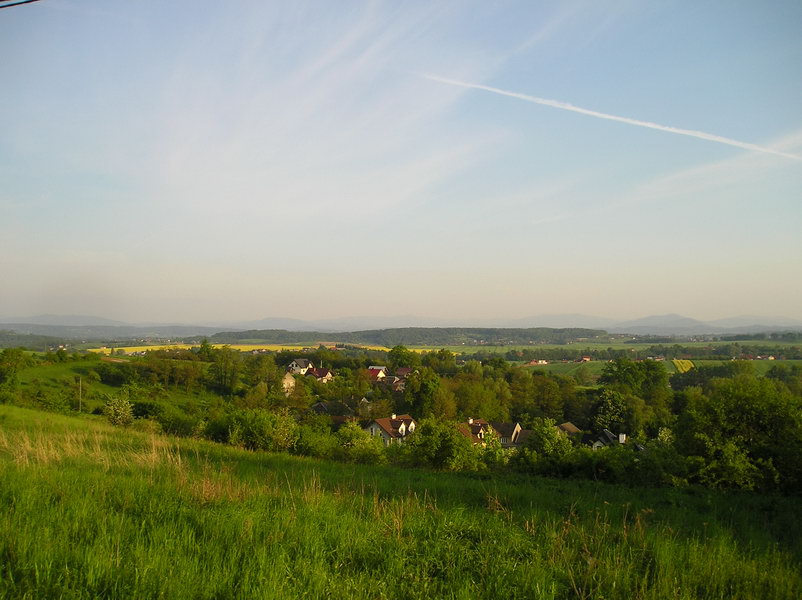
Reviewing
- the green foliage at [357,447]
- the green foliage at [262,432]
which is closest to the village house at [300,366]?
the green foliage at [357,447]

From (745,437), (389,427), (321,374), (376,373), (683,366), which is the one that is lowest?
(389,427)

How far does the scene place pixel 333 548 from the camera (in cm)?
454

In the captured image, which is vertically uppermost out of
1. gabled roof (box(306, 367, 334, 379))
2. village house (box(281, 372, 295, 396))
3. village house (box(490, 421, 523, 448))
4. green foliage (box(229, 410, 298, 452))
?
green foliage (box(229, 410, 298, 452))

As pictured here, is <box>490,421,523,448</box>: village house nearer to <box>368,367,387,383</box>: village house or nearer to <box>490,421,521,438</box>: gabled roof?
<box>490,421,521,438</box>: gabled roof

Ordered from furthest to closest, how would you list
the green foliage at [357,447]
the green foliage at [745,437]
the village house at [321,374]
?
the village house at [321,374] → the green foliage at [357,447] → the green foliage at [745,437]

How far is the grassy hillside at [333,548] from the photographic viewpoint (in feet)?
12.2

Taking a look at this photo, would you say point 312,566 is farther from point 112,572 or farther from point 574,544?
point 574,544

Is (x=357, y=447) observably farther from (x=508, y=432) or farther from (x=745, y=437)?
(x=508, y=432)

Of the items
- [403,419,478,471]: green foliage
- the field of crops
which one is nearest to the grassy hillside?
[403,419,478,471]: green foliage

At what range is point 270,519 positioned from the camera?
5062mm

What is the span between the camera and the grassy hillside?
3713 mm

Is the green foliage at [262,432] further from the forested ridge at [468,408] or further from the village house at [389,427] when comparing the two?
the village house at [389,427]

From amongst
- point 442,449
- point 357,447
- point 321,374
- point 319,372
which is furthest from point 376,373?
point 442,449

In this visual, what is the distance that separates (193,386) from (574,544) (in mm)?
75467
